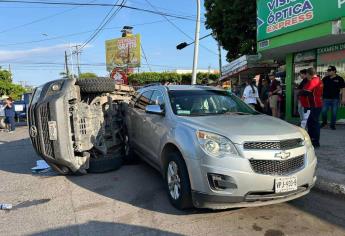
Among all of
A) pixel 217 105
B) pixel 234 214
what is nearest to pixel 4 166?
pixel 217 105

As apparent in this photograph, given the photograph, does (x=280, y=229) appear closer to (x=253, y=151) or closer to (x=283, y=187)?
(x=283, y=187)

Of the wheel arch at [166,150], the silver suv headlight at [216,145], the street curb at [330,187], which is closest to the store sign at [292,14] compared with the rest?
the street curb at [330,187]

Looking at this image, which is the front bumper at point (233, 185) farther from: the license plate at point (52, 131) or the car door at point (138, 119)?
the license plate at point (52, 131)

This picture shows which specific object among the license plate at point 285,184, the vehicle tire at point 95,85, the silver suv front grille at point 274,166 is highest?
the vehicle tire at point 95,85

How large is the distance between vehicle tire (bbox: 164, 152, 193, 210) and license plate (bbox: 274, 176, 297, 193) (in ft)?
3.44

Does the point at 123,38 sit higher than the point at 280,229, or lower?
higher

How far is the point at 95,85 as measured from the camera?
291 inches

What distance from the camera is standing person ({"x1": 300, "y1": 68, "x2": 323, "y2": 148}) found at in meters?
8.04

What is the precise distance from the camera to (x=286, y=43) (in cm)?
1216

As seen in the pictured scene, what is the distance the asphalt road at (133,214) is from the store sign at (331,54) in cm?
717

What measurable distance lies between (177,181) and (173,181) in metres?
0.13

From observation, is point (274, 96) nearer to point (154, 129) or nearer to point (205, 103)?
point (205, 103)

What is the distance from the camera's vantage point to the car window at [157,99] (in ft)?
20.7

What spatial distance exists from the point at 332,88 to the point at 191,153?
300 inches
